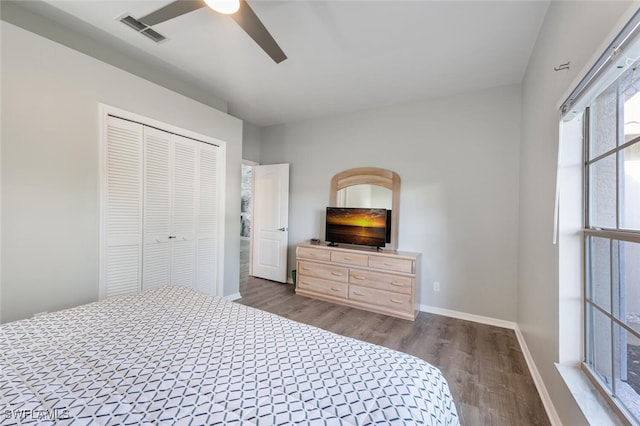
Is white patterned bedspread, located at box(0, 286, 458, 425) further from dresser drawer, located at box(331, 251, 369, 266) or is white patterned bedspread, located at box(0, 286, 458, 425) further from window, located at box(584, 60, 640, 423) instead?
dresser drawer, located at box(331, 251, 369, 266)

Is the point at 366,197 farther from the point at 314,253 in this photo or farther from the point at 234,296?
the point at 234,296

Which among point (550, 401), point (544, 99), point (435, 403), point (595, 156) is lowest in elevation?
point (550, 401)

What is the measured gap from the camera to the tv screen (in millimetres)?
3430

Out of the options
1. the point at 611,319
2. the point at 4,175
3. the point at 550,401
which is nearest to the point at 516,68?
the point at 611,319

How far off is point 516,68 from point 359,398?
10.8 ft

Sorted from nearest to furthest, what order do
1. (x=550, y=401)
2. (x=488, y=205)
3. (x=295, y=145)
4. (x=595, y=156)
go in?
(x=595, y=156) → (x=550, y=401) → (x=488, y=205) → (x=295, y=145)

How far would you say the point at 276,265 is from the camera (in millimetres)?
4527

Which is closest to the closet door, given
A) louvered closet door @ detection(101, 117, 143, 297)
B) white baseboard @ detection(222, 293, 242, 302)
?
louvered closet door @ detection(101, 117, 143, 297)

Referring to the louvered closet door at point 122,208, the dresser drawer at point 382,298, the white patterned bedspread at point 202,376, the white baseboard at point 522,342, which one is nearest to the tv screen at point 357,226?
the dresser drawer at point 382,298

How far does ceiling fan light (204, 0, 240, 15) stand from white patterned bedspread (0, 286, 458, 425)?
→ 5.95 feet

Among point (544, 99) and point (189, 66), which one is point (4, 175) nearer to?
point (189, 66)

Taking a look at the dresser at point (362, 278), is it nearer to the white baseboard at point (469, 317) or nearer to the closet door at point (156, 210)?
the white baseboard at point (469, 317)

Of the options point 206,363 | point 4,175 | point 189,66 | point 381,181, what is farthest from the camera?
point 381,181

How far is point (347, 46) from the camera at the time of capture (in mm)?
2354
